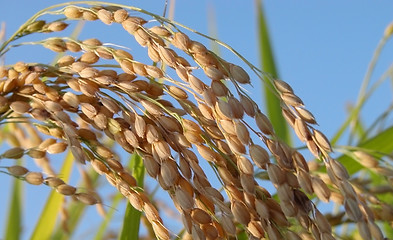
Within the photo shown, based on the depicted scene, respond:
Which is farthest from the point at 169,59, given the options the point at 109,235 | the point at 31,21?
the point at 109,235

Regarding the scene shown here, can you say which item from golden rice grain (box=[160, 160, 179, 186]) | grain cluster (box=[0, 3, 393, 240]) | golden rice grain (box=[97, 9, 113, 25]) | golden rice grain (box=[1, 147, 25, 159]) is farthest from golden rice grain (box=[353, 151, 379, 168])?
golden rice grain (box=[1, 147, 25, 159])

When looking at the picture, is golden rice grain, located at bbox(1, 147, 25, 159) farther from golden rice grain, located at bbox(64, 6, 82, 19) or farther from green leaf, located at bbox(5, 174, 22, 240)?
green leaf, located at bbox(5, 174, 22, 240)

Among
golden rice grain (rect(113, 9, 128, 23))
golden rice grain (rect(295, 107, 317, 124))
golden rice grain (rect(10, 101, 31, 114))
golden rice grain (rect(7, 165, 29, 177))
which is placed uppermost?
golden rice grain (rect(113, 9, 128, 23))

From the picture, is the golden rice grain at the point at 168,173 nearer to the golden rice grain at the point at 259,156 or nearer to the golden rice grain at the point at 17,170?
the golden rice grain at the point at 259,156

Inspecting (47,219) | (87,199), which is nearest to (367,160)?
(87,199)

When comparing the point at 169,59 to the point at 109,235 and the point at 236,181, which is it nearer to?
the point at 236,181

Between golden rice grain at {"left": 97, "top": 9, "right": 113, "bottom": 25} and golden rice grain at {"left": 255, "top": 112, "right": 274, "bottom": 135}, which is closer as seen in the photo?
golden rice grain at {"left": 255, "top": 112, "right": 274, "bottom": 135}
